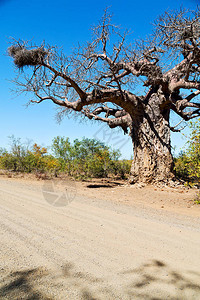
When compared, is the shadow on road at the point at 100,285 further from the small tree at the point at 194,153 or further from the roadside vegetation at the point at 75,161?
the roadside vegetation at the point at 75,161

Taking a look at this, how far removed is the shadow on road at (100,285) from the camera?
1.99 metres

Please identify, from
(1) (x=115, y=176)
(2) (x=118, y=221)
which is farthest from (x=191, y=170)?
(1) (x=115, y=176)

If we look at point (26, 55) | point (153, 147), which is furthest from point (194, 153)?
point (26, 55)

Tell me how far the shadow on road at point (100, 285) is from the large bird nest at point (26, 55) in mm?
8207

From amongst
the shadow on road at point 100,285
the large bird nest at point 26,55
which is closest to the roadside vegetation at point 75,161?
the large bird nest at point 26,55

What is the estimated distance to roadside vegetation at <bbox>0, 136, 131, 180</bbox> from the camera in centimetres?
1343

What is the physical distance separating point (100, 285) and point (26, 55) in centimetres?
891

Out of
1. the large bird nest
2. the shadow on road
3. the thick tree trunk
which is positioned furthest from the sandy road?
the large bird nest

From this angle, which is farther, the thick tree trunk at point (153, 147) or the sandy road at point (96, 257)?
the thick tree trunk at point (153, 147)

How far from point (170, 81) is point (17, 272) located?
8.98 m

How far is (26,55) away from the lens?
29.2 feet

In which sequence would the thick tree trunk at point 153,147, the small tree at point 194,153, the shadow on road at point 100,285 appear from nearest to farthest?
the shadow on road at point 100,285, the small tree at point 194,153, the thick tree trunk at point 153,147

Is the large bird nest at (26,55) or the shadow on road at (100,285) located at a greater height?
the large bird nest at (26,55)

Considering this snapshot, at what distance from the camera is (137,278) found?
2.26 meters
